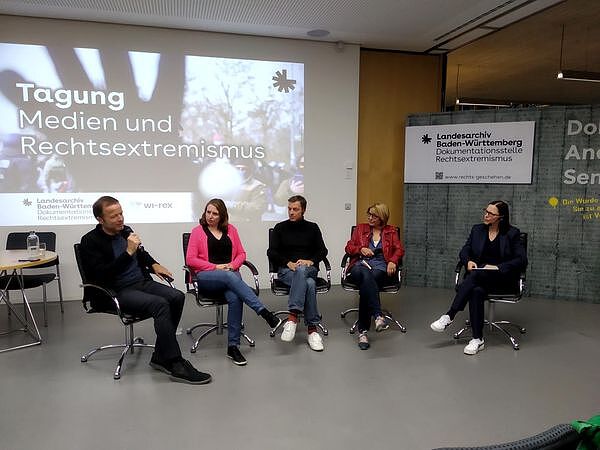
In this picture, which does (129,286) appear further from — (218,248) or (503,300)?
(503,300)

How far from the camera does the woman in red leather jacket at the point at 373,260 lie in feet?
13.1

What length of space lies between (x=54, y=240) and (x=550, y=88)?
10256 mm

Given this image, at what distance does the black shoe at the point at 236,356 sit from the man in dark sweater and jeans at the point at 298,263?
424mm

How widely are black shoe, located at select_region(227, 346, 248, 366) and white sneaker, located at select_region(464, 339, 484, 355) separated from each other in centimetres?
178

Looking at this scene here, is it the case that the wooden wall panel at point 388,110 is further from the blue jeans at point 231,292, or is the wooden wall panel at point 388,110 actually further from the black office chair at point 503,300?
the blue jeans at point 231,292

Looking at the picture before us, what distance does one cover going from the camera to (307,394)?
9.93 ft

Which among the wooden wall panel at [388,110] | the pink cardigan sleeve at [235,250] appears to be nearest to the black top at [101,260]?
the pink cardigan sleeve at [235,250]

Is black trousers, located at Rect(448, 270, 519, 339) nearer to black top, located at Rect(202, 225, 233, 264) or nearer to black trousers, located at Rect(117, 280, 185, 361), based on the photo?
black top, located at Rect(202, 225, 233, 264)

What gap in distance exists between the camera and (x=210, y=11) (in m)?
4.68

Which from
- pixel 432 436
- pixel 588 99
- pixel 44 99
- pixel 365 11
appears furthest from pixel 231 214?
pixel 588 99

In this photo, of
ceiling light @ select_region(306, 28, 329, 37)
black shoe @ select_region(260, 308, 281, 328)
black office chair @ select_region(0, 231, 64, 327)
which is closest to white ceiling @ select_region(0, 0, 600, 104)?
ceiling light @ select_region(306, 28, 329, 37)

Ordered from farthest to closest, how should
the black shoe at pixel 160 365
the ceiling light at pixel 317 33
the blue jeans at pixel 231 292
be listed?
the ceiling light at pixel 317 33 < the blue jeans at pixel 231 292 < the black shoe at pixel 160 365

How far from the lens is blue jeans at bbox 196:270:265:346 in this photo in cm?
363

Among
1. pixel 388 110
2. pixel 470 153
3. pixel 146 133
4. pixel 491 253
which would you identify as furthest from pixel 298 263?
pixel 388 110
